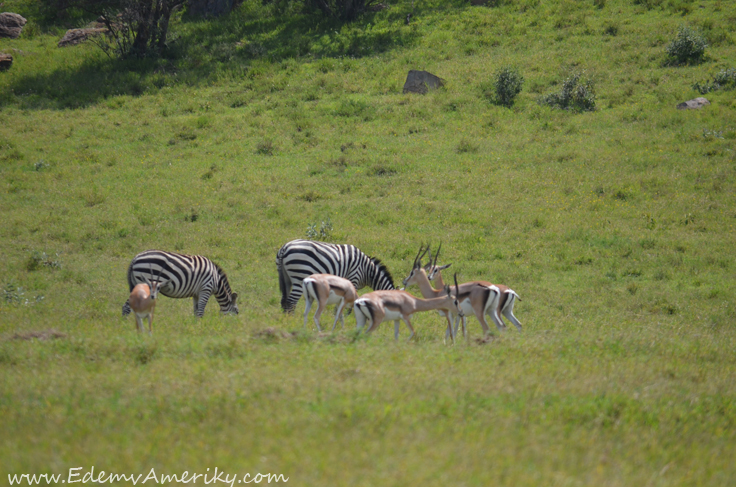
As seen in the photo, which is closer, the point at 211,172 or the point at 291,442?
the point at 291,442

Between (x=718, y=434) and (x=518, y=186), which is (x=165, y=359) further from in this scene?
(x=518, y=186)

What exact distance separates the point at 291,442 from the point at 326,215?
13745 millimetres

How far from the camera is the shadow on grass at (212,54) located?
2927 centimetres

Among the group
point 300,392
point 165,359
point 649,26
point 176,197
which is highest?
point 649,26

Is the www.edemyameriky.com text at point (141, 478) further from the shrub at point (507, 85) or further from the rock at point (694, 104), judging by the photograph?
the rock at point (694, 104)

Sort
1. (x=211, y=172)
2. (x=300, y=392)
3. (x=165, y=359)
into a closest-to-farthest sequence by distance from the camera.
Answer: (x=300, y=392) → (x=165, y=359) → (x=211, y=172)

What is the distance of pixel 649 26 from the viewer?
30484mm

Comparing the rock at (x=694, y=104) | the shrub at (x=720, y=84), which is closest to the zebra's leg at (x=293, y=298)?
the rock at (x=694, y=104)

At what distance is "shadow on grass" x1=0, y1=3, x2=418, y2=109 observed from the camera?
2927 cm

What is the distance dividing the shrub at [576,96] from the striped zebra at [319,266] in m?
16.1

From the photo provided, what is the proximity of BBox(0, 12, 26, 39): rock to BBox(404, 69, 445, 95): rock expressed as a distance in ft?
80.3

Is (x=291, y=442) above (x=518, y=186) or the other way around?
above

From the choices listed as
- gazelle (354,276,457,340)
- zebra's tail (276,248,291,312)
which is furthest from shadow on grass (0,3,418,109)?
gazelle (354,276,457,340)

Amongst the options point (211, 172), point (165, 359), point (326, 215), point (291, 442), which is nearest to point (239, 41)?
point (211, 172)
